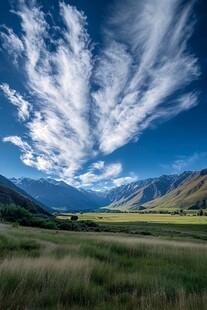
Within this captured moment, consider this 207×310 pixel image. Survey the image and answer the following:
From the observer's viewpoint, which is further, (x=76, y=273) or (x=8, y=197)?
(x=8, y=197)

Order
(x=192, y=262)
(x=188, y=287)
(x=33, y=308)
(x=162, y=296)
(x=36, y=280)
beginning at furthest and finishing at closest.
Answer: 1. (x=192, y=262)
2. (x=188, y=287)
3. (x=36, y=280)
4. (x=162, y=296)
5. (x=33, y=308)

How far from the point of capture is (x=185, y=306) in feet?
18.1

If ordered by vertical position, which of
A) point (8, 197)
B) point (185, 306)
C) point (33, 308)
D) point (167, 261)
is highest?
point (8, 197)

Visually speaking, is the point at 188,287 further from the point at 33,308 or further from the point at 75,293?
the point at 33,308

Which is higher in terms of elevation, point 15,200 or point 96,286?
point 15,200

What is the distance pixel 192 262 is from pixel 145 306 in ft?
21.2

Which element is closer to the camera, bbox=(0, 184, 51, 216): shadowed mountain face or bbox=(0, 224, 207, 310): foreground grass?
bbox=(0, 224, 207, 310): foreground grass

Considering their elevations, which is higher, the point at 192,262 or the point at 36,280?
the point at 192,262

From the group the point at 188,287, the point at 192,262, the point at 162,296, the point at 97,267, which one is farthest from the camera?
the point at 192,262

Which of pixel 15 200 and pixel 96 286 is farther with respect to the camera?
pixel 15 200

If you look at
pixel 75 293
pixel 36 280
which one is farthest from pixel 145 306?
pixel 36 280

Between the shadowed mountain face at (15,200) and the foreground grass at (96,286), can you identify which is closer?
the foreground grass at (96,286)

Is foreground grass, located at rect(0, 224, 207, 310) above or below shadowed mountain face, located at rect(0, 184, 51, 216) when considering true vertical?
below

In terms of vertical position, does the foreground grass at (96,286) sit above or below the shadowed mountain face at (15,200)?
below
